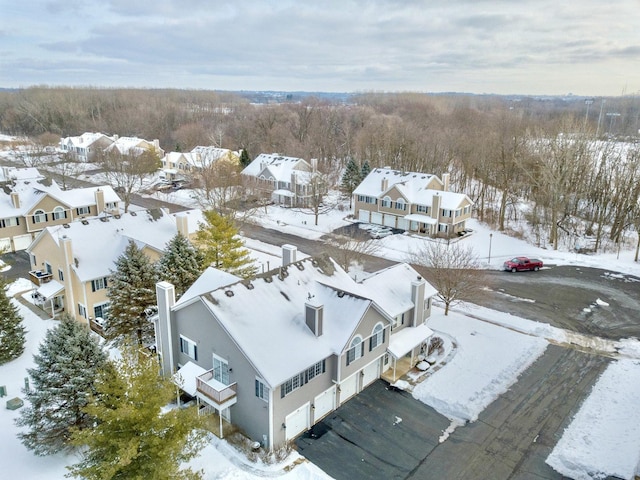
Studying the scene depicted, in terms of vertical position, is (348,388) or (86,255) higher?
(86,255)

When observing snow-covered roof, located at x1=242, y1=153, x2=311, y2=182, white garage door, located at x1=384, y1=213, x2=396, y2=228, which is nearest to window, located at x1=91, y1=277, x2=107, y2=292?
white garage door, located at x1=384, y1=213, x2=396, y2=228

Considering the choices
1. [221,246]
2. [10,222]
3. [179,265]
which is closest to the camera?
[179,265]

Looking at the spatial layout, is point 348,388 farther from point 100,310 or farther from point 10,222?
point 10,222

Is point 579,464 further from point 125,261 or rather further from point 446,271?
point 125,261

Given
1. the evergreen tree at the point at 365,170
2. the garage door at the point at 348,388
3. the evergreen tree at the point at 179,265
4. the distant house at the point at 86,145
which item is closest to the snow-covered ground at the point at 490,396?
the garage door at the point at 348,388

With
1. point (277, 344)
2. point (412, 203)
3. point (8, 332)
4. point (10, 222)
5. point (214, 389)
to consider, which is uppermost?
point (277, 344)

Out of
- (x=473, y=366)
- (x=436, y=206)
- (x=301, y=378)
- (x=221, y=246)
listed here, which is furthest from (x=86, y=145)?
(x=473, y=366)
